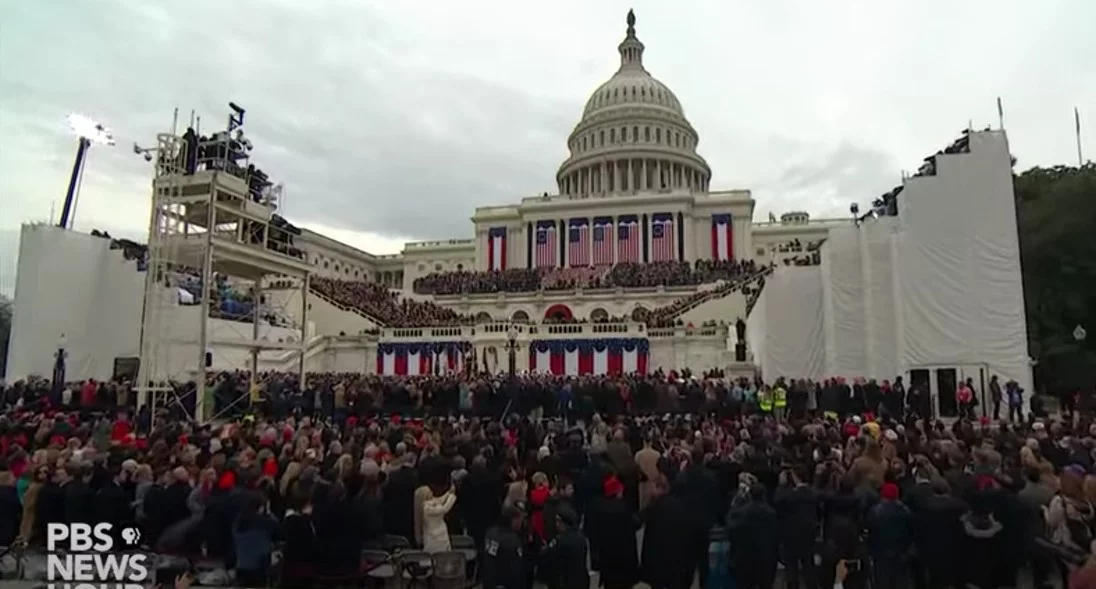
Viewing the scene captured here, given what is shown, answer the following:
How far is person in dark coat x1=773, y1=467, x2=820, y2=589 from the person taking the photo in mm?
7508

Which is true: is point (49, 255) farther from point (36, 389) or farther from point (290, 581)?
point (290, 581)

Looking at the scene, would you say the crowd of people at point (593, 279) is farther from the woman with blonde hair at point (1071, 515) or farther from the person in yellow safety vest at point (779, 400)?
the woman with blonde hair at point (1071, 515)

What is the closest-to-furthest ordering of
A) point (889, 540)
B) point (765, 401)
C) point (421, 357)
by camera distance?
point (889, 540) < point (765, 401) < point (421, 357)

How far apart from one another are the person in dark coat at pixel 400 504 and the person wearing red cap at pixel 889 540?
5.34m

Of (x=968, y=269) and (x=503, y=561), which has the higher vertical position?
(x=968, y=269)

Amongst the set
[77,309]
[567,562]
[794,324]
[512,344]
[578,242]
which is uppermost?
[578,242]

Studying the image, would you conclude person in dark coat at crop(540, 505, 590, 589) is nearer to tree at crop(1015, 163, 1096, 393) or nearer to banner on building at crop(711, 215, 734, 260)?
tree at crop(1015, 163, 1096, 393)

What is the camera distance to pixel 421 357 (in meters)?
39.0

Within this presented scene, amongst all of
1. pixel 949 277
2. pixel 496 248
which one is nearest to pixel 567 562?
pixel 949 277

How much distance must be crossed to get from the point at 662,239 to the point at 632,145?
21.1 meters

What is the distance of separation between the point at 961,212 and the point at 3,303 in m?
81.0

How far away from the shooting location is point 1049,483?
7984 millimetres

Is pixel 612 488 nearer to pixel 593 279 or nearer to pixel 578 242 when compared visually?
pixel 593 279

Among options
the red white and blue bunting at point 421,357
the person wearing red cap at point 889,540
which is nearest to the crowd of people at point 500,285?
the red white and blue bunting at point 421,357
